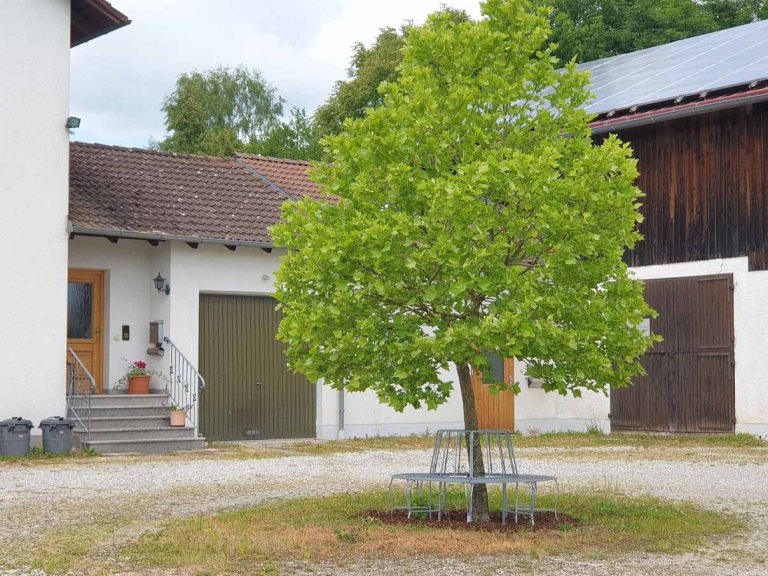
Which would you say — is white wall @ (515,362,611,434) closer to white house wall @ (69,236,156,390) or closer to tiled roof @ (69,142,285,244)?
tiled roof @ (69,142,285,244)

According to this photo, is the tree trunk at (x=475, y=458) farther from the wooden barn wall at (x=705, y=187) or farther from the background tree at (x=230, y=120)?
the background tree at (x=230, y=120)

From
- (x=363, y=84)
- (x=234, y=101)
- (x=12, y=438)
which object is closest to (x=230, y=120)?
(x=234, y=101)

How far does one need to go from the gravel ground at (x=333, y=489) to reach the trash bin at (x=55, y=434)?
102 centimetres

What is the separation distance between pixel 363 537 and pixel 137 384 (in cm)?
1051

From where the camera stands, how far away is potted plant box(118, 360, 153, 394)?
1914 centimetres

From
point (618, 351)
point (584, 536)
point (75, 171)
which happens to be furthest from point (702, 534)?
point (75, 171)

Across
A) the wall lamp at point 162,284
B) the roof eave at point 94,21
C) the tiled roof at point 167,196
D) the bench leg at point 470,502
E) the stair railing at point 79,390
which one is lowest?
the bench leg at point 470,502

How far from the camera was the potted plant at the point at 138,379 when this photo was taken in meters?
19.1

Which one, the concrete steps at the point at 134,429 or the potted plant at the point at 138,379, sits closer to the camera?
the concrete steps at the point at 134,429

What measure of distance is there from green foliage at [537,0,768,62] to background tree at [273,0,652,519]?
25359 millimetres

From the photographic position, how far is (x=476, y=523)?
10.2 m

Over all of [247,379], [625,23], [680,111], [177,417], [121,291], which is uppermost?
[625,23]

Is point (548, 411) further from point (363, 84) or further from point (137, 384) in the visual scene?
point (363, 84)

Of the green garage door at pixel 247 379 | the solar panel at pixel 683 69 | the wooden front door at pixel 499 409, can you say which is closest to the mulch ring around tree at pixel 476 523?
the green garage door at pixel 247 379
